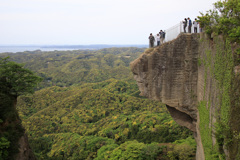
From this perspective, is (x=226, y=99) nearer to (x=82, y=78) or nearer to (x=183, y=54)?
(x=183, y=54)

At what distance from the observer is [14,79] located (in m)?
16.7

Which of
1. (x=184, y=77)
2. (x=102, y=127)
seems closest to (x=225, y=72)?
(x=184, y=77)

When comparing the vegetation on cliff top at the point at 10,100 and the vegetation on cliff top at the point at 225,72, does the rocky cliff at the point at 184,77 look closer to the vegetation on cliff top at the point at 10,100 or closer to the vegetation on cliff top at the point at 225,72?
the vegetation on cliff top at the point at 225,72

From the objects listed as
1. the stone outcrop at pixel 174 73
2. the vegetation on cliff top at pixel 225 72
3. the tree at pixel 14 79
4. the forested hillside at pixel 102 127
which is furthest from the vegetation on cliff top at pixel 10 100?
the vegetation on cliff top at pixel 225 72

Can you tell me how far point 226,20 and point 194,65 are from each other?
13.4 feet

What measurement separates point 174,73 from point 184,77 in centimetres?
64

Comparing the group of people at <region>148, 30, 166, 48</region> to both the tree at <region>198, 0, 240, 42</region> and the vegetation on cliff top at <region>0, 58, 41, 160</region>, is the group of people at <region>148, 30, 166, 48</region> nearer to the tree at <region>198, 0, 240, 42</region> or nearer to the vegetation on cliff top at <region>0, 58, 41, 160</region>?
the tree at <region>198, 0, 240, 42</region>

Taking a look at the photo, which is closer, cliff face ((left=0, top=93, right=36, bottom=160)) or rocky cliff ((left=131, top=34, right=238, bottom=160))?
rocky cliff ((left=131, top=34, right=238, bottom=160))

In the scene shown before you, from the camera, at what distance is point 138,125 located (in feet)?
101

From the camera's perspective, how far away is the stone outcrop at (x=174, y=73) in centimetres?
1221

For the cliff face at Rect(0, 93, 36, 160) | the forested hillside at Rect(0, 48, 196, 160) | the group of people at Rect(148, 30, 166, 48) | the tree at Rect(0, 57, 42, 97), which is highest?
the group of people at Rect(148, 30, 166, 48)

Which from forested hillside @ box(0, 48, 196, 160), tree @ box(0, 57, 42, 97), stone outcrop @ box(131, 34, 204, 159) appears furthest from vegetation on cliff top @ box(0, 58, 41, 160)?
stone outcrop @ box(131, 34, 204, 159)

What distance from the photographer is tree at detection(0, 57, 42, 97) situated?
16359mm

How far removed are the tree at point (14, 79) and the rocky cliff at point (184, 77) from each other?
30.6ft
